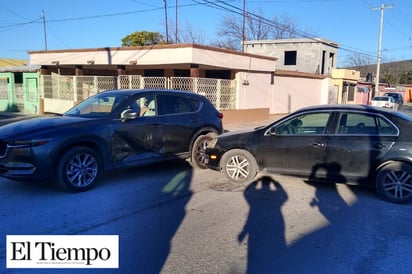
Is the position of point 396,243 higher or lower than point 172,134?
lower

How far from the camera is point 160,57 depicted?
16.6 metres

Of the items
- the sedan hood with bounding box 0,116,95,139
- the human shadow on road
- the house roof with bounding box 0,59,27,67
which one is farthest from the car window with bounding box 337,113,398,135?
the house roof with bounding box 0,59,27,67

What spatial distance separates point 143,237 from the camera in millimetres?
4211

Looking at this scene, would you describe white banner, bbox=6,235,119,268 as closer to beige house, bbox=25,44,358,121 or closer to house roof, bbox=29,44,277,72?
beige house, bbox=25,44,358,121

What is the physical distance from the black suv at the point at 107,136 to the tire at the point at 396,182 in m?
3.61

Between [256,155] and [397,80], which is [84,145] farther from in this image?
[397,80]

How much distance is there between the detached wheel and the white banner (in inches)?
63.2

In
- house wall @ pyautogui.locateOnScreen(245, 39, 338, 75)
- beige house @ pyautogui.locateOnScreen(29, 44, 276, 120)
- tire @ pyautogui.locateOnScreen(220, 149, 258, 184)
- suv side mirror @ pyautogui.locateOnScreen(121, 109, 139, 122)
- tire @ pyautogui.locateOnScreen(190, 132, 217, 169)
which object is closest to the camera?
suv side mirror @ pyautogui.locateOnScreen(121, 109, 139, 122)

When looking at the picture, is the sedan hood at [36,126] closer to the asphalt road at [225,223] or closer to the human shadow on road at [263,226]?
the asphalt road at [225,223]

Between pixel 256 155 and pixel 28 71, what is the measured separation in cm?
2041

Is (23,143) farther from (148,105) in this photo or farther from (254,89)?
(254,89)

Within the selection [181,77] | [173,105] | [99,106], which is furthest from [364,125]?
[181,77]

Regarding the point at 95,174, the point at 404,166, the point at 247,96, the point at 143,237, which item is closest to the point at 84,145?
the point at 95,174

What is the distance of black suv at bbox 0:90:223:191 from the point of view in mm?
5438
